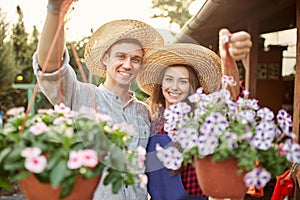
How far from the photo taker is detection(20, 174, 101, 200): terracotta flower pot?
88cm

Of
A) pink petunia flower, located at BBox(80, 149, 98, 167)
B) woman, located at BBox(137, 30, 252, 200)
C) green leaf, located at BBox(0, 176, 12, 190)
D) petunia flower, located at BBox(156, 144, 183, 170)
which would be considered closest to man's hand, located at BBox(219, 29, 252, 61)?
woman, located at BBox(137, 30, 252, 200)

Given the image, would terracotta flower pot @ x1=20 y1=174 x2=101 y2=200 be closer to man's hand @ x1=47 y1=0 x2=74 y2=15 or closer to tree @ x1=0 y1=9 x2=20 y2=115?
man's hand @ x1=47 y1=0 x2=74 y2=15

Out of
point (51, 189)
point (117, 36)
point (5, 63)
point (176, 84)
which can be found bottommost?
point (51, 189)

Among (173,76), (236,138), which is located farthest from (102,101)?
(236,138)

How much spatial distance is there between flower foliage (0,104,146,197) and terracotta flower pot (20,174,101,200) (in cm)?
2

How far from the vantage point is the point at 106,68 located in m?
1.22

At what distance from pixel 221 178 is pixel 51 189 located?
0.34 m

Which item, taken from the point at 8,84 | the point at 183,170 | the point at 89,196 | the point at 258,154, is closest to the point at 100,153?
the point at 89,196

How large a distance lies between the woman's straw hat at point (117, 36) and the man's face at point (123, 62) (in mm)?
19

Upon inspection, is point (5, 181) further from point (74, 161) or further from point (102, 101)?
point (102, 101)

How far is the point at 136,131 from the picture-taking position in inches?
43.3

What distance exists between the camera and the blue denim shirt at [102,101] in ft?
3.74

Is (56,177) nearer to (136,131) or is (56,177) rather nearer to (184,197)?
(136,131)

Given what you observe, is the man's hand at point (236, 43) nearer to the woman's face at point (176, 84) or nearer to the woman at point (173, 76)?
the woman at point (173, 76)
